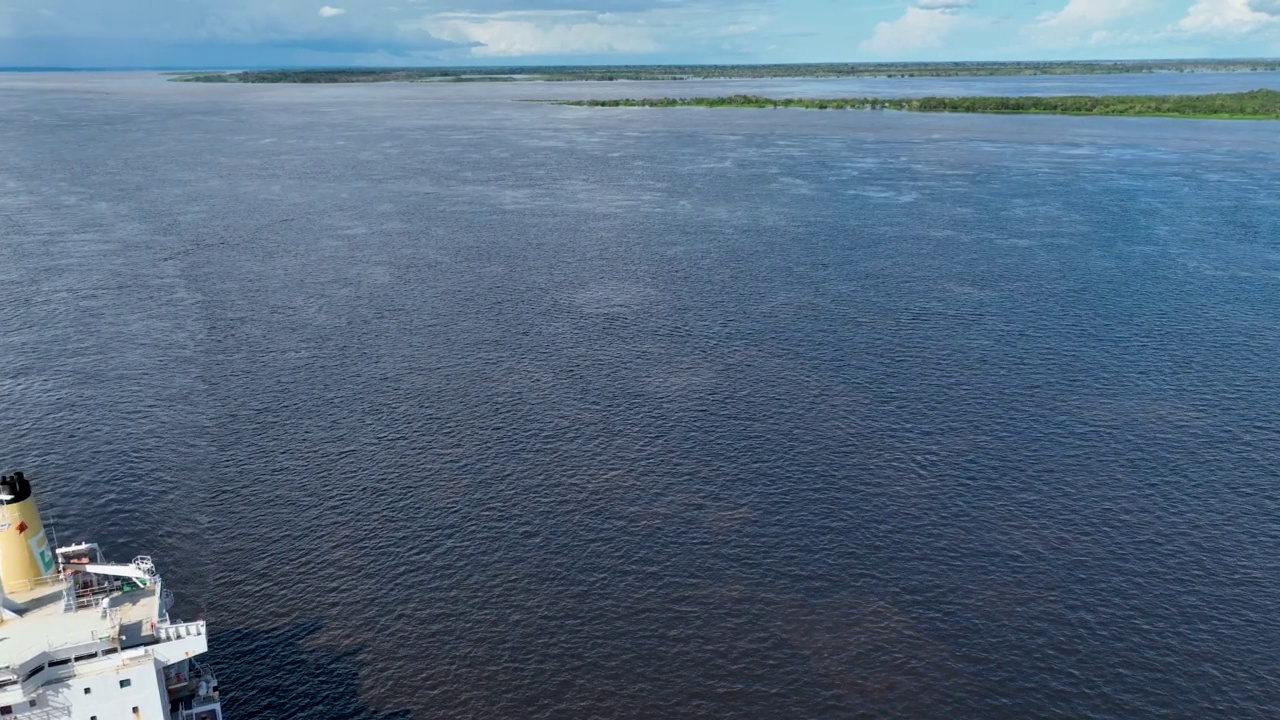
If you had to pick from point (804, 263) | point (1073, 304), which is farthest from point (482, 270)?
point (1073, 304)

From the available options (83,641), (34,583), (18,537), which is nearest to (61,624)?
(83,641)

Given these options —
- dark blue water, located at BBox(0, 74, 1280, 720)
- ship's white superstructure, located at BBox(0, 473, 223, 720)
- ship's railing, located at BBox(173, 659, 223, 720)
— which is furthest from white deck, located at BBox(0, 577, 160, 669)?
dark blue water, located at BBox(0, 74, 1280, 720)

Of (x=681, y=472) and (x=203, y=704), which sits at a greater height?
(x=203, y=704)

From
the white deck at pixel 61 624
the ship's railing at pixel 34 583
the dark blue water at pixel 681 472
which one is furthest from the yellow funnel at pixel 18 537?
the dark blue water at pixel 681 472

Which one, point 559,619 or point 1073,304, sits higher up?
point 1073,304

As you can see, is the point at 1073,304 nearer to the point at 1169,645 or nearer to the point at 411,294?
the point at 1169,645

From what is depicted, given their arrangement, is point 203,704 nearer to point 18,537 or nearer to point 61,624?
point 61,624

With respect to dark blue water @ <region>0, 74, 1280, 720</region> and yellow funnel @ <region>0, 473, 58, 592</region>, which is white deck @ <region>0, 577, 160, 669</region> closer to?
yellow funnel @ <region>0, 473, 58, 592</region>
